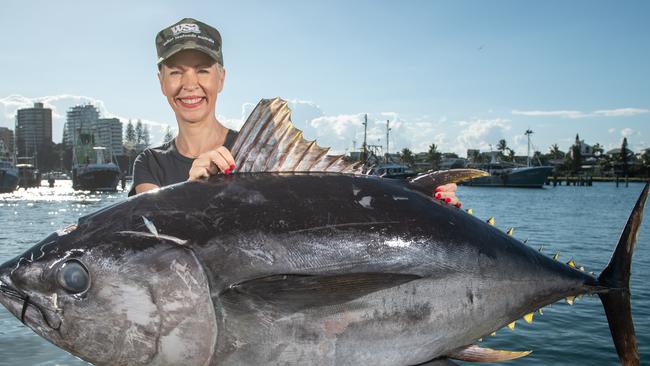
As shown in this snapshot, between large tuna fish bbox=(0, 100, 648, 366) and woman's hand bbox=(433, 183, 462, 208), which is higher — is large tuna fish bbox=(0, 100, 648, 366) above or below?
below

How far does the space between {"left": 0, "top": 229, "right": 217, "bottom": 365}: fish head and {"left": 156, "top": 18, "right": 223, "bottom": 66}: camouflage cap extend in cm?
145

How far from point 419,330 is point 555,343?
26.7 ft

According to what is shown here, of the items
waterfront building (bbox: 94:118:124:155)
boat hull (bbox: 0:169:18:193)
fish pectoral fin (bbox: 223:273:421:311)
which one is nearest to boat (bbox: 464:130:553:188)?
boat hull (bbox: 0:169:18:193)

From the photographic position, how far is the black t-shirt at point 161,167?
3314mm

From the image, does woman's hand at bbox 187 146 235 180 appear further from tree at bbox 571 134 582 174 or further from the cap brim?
tree at bbox 571 134 582 174

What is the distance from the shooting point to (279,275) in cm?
213

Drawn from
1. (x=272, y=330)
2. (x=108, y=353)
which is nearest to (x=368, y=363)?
(x=272, y=330)

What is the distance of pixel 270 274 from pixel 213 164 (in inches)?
29.1

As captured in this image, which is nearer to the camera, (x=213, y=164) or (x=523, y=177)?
(x=213, y=164)

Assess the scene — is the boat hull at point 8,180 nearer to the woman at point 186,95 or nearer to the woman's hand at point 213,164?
the woman at point 186,95

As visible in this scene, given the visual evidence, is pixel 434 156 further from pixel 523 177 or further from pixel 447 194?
pixel 447 194

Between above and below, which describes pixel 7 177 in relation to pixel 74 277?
below

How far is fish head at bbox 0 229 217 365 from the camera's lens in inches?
81.7

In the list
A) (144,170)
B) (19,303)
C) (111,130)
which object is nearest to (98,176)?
(144,170)
